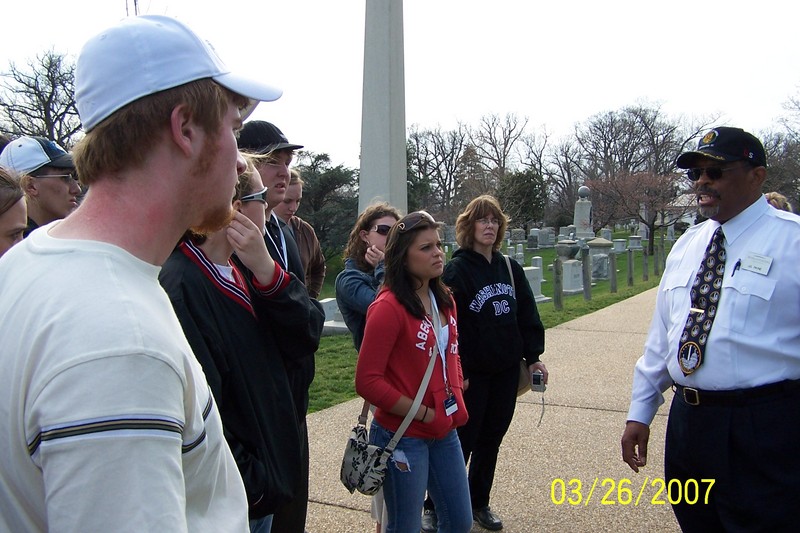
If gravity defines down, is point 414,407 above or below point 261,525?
above

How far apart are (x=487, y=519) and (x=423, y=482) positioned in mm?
1209

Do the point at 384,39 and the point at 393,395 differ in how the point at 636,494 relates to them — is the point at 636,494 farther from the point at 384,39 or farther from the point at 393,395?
the point at 384,39

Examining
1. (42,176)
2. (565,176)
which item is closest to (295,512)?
(42,176)

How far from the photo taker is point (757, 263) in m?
2.71

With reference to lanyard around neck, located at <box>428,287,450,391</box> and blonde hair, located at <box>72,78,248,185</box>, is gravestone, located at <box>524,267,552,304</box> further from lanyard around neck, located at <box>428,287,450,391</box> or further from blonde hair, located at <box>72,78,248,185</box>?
blonde hair, located at <box>72,78,248,185</box>

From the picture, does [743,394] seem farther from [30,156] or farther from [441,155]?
[441,155]

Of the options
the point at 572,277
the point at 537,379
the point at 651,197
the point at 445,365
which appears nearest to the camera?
the point at 445,365

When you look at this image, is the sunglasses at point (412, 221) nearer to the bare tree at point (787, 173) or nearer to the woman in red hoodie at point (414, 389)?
the woman in red hoodie at point (414, 389)

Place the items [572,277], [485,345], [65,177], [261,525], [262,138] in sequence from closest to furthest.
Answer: [261,525]
[262,138]
[65,177]
[485,345]
[572,277]

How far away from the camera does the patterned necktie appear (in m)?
2.73

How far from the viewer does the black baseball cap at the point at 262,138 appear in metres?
3.22

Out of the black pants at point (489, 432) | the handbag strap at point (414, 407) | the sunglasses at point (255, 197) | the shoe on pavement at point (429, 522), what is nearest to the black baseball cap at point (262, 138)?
the sunglasses at point (255, 197)

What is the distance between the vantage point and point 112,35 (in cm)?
112

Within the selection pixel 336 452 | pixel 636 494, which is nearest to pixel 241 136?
pixel 336 452
